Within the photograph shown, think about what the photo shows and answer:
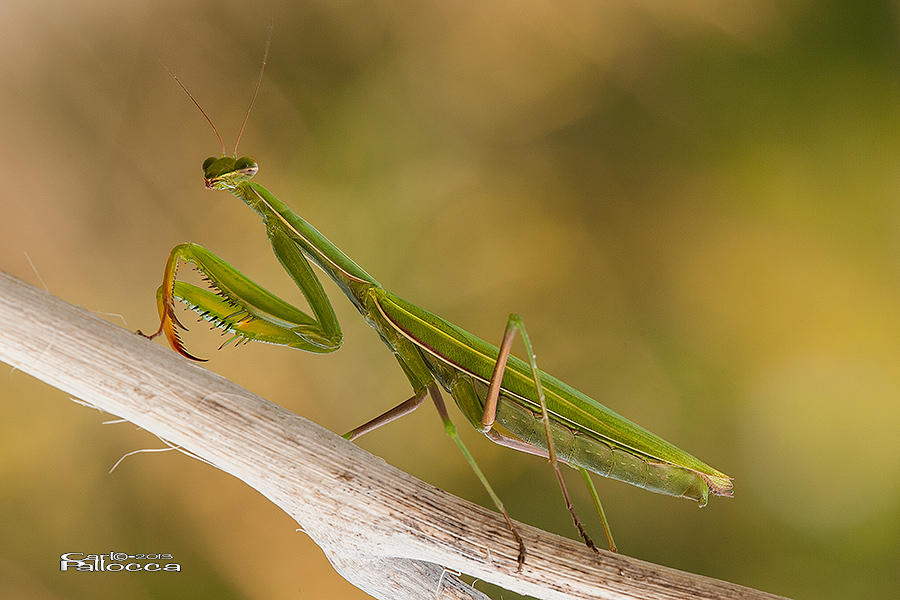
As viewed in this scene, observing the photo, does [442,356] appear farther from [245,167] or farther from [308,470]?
[245,167]

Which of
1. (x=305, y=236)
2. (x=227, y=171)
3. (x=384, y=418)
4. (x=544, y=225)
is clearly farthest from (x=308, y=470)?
(x=544, y=225)

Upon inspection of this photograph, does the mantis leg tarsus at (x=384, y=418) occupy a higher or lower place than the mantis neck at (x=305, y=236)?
lower

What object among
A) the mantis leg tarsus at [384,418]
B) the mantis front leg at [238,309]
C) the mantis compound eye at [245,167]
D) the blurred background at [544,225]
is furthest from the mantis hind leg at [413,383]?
the blurred background at [544,225]

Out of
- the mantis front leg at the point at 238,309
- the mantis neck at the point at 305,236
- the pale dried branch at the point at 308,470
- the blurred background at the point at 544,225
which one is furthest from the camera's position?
the blurred background at the point at 544,225

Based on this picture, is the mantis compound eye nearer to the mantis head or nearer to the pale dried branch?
the mantis head

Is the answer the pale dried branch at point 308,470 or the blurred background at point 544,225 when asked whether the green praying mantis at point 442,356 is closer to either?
the pale dried branch at point 308,470

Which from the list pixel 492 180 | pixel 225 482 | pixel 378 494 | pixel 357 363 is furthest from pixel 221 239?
pixel 378 494
